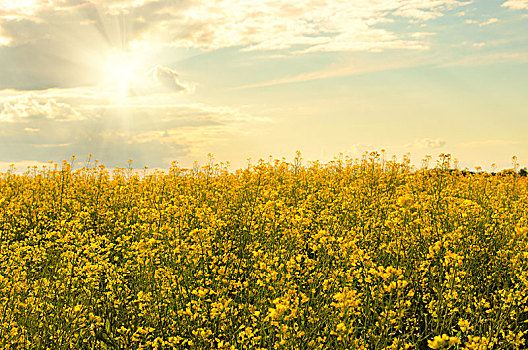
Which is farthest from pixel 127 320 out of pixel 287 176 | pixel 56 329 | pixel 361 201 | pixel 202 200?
pixel 287 176

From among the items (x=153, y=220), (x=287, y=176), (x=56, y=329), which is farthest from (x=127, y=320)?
(x=287, y=176)

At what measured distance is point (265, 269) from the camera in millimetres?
4418

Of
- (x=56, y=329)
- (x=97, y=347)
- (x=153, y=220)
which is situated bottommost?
(x=97, y=347)

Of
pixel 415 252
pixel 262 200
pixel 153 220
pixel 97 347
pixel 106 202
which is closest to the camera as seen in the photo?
pixel 97 347

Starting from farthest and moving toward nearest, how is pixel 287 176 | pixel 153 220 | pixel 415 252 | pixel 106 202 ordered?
pixel 287 176 < pixel 106 202 < pixel 153 220 < pixel 415 252

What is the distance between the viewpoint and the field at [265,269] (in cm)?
388

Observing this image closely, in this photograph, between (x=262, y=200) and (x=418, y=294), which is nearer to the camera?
(x=418, y=294)

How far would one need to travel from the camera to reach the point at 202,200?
27.0 feet

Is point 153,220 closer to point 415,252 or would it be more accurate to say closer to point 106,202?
point 106,202

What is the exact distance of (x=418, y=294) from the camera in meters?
4.96

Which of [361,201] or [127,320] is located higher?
[361,201]

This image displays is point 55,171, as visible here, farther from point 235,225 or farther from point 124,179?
point 235,225

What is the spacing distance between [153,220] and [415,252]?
372cm

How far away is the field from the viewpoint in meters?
3.88
